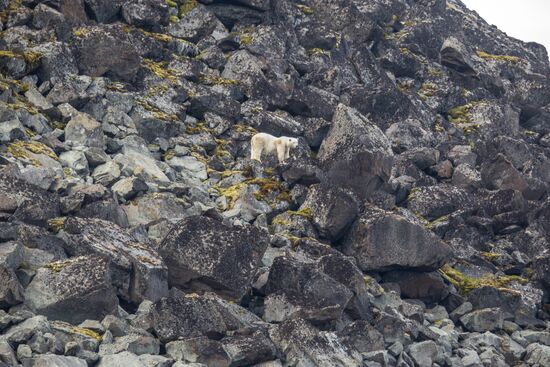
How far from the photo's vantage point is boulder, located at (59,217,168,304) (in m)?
36.0

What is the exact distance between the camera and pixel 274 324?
3756 centimetres

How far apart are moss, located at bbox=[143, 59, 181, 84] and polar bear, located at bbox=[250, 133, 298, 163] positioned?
236 inches

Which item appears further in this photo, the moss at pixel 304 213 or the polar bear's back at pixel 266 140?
the polar bear's back at pixel 266 140

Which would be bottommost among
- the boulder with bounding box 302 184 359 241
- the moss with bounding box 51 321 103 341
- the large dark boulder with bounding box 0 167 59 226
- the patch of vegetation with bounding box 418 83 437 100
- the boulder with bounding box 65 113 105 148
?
the moss with bounding box 51 321 103 341

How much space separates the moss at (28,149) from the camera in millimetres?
41859

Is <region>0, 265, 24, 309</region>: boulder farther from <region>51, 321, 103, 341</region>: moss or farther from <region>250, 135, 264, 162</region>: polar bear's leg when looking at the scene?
<region>250, 135, 264, 162</region>: polar bear's leg

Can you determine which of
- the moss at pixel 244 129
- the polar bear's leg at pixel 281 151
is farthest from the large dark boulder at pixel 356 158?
the moss at pixel 244 129

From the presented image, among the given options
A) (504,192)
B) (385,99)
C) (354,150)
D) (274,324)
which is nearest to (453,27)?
(385,99)

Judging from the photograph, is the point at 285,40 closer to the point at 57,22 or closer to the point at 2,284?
the point at 57,22

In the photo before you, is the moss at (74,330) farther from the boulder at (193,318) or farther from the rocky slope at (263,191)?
the boulder at (193,318)

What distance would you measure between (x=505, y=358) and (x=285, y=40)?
25231 mm

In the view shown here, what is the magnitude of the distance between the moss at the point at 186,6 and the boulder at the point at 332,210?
19.3 metres

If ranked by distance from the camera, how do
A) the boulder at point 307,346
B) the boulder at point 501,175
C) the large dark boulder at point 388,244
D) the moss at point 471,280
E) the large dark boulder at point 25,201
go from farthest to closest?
the boulder at point 501,175 → the moss at point 471,280 → the large dark boulder at point 388,244 → the large dark boulder at point 25,201 → the boulder at point 307,346

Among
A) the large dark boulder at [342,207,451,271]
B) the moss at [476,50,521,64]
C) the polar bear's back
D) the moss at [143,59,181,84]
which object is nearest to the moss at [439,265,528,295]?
the large dark boulder at [342,207,451,271]
